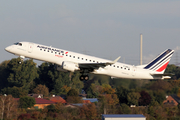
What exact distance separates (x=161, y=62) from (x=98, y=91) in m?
49.0

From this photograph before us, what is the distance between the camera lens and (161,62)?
45.9 meters

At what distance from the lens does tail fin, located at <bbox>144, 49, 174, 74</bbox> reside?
45.3 metres

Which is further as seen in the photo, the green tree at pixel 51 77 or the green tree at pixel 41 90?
the green tree at pixel 51 77

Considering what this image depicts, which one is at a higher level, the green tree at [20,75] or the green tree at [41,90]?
the green tree at [20,75]

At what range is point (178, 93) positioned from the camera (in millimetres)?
46031

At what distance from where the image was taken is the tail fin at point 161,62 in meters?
45.3

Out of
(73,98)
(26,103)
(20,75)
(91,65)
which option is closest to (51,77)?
(20,75)

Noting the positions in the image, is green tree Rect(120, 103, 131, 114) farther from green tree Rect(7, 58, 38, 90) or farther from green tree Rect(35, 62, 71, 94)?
green tree Rect(7, 58, 38, 90)

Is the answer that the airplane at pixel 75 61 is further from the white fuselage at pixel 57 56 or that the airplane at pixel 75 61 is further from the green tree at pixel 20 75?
the green tree at pixel 20 75

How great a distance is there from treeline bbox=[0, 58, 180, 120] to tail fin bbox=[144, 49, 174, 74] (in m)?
1.93

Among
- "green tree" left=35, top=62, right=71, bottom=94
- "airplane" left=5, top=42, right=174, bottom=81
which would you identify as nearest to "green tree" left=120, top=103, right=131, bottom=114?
"airplane" left=5, top=42, right=174, bottom=81

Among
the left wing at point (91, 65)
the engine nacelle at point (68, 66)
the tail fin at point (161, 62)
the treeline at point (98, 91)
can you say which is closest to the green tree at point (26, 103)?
the treeline at point (98, 91)

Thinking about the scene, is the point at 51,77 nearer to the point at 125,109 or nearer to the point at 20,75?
the point at 20,75

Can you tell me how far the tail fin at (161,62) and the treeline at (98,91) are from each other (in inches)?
76.1
